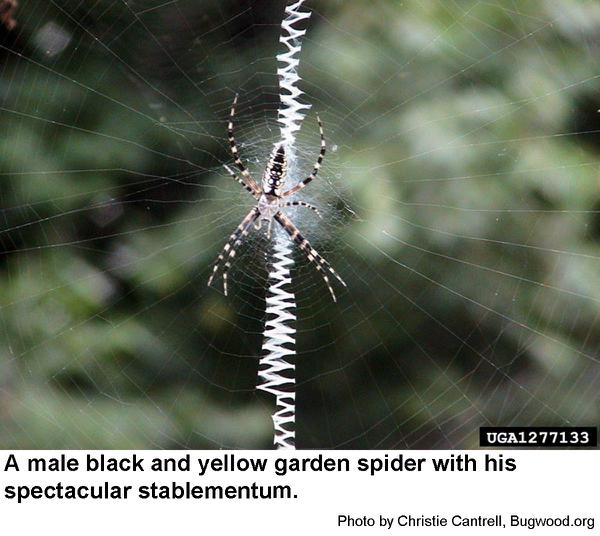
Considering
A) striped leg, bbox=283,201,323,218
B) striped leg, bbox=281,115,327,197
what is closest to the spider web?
striped leg, bbox=281,115,327,197

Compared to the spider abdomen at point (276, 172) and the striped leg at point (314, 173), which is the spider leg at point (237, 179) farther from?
the striped leg at point (314, 173)

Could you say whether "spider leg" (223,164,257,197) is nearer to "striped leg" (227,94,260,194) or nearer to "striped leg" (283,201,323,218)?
"striped leg" (227,94,260,194)

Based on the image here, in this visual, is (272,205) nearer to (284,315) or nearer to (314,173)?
(314,173)

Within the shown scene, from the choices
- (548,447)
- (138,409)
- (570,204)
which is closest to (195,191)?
(138,409)

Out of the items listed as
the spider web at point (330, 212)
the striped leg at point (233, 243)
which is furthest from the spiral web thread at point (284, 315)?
the striped leg at point (233, 243)

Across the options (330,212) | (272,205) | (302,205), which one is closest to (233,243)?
(272,205)

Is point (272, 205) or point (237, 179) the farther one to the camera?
point (272, 205)
